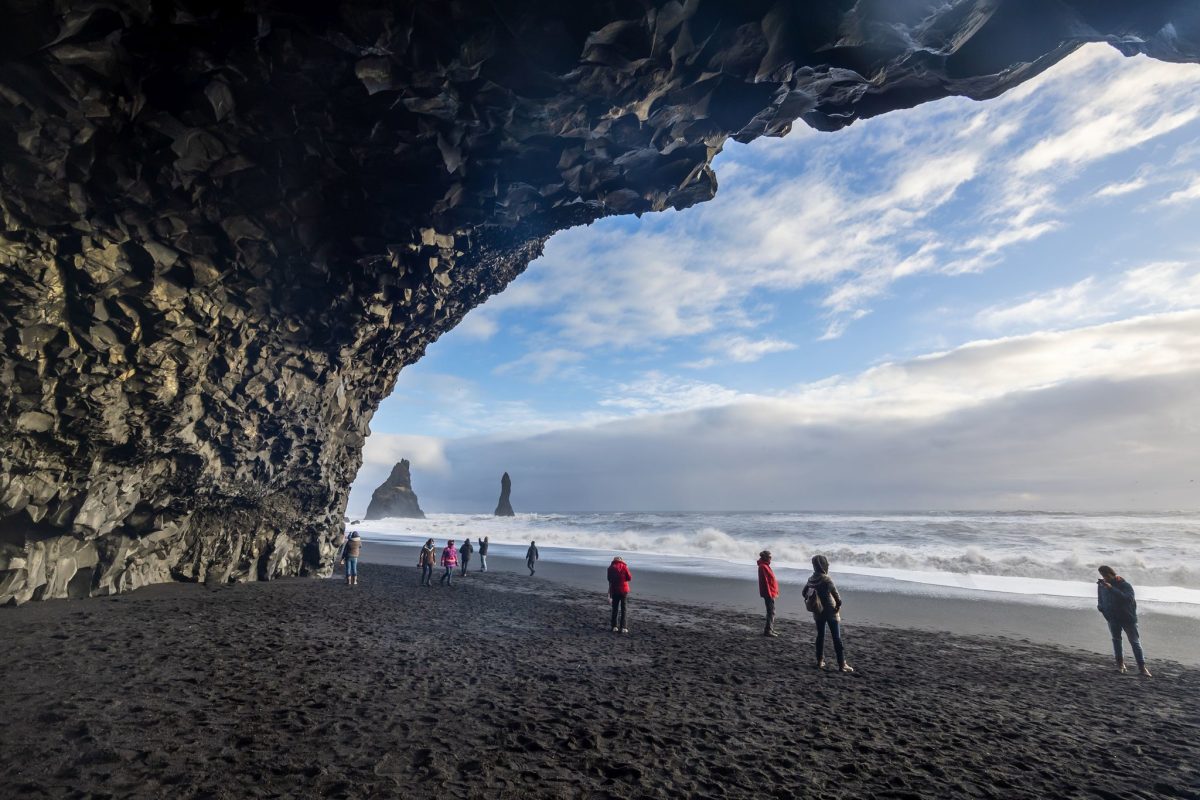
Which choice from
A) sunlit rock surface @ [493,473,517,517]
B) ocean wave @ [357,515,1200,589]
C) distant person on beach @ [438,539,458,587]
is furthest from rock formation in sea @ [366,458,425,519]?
distant person on beach @ [438,539,458,587]

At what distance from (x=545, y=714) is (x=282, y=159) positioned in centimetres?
1579

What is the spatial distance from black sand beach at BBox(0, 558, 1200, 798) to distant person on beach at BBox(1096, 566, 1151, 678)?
0.71 meters

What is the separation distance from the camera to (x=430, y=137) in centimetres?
1438

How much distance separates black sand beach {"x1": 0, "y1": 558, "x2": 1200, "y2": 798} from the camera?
618 centimetres

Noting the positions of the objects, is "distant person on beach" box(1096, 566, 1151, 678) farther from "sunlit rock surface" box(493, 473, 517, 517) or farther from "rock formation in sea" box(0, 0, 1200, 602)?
"sunlit rock surface" box(493, 473, 517, 517)

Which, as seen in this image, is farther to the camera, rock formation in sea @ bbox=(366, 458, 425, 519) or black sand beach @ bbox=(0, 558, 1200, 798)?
rock formation in sea @ bbox=(366, 458, 425, 519)

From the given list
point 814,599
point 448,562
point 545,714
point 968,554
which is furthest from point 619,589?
point 968,554

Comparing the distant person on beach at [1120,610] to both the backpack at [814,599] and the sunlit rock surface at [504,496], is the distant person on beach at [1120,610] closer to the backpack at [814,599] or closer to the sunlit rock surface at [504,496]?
the backpack at [814,599]

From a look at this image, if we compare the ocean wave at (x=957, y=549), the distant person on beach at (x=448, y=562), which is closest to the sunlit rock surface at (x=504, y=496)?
the ocean wave at (x=957, y=549)

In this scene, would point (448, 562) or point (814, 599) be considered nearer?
point (814, 599)

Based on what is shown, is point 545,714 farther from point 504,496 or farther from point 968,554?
point 504,496

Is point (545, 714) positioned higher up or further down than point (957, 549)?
higher up

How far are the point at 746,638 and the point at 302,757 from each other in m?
12.3

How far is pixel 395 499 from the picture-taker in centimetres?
13912
